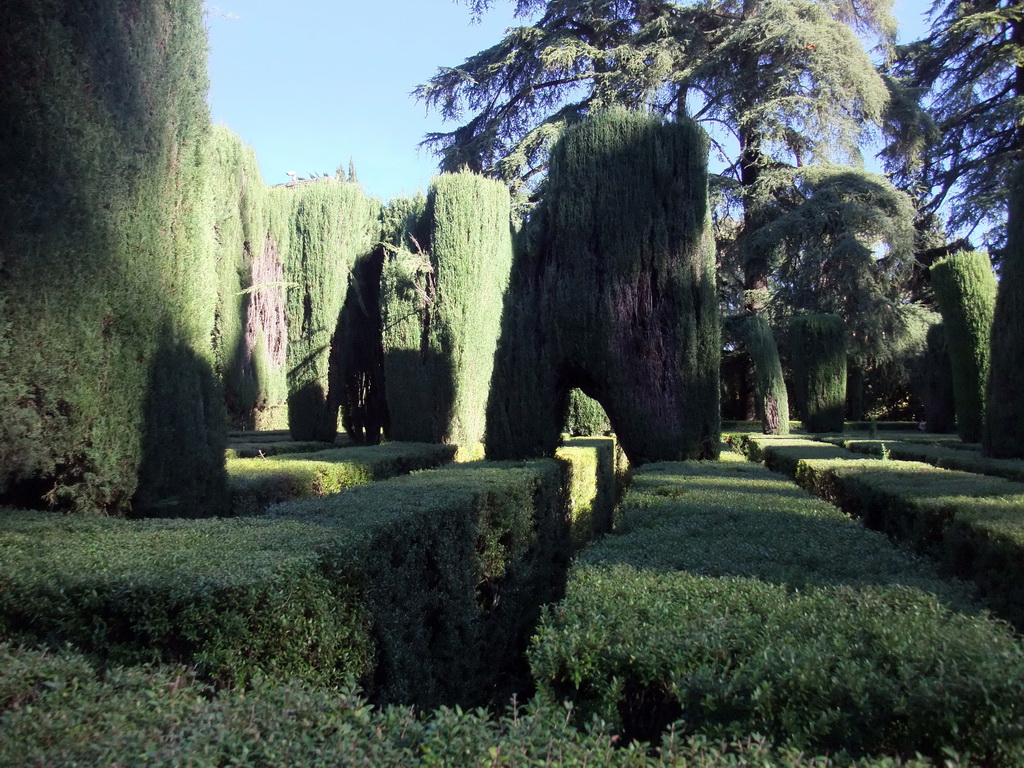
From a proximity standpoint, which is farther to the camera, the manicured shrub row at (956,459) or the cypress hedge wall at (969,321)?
the cypress hedge wall at (969,321)

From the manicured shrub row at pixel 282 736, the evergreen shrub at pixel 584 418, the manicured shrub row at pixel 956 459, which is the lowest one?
the manicured shrub row at pixel 282 736

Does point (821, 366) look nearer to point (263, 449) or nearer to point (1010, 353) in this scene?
point (1010, 353)

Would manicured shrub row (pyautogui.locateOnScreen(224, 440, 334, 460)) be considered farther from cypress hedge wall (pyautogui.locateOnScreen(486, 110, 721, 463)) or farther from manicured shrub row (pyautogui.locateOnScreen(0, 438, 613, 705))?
manicured shrub row (pyautogui.locateOnScreen(0, 438, 613, 705))

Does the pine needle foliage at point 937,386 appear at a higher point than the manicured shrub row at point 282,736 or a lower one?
higher

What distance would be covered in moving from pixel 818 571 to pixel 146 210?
4.80 metres

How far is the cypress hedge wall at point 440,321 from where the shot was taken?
13.9 metres

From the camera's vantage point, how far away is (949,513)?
447cm

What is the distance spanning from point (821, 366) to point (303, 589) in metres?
17.3

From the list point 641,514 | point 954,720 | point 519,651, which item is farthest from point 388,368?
point 954,720

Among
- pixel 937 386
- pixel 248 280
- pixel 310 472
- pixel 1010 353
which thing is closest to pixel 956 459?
pixel 1010 353

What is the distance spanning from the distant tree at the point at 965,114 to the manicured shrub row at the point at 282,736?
23279 mm

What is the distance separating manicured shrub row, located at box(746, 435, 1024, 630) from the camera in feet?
11.3

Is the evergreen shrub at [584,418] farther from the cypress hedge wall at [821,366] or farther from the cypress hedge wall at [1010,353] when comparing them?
the cypress hedge wall at [1010,353]

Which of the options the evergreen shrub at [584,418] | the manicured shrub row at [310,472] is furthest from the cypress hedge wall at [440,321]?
the evergreen shrub at [584,418]
